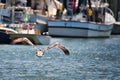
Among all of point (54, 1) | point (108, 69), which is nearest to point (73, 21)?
point (54, 1)

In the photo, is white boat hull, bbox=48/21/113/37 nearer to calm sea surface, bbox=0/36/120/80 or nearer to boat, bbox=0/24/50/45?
boat, bbox=0/24/50/45

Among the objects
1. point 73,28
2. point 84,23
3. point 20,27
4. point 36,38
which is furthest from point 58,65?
point 73,28

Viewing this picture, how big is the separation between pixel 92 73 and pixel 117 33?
63.3m

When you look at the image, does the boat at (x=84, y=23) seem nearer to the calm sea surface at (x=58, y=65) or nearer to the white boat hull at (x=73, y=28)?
the white boat hull at (x=73, y=28)

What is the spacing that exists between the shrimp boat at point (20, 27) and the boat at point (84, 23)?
406 centimetres

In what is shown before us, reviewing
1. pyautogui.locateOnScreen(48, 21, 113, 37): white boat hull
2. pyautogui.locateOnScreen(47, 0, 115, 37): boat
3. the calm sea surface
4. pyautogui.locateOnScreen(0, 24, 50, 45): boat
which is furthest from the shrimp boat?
pyautogui.locateOnScreen(47, 0, 115, 37): boat

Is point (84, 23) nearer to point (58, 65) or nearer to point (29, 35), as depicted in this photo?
point (29, 35)

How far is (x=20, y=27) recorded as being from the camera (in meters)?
71.8

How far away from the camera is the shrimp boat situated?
67438 millimetres

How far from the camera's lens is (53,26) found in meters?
87.2

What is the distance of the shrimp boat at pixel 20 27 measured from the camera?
6744 centimetres

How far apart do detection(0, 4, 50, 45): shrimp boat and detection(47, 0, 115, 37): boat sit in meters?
4.06

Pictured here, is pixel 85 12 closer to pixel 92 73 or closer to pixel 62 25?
pixel 62 25

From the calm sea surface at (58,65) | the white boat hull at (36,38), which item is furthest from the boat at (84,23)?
the calm sea surface at (58,65)
